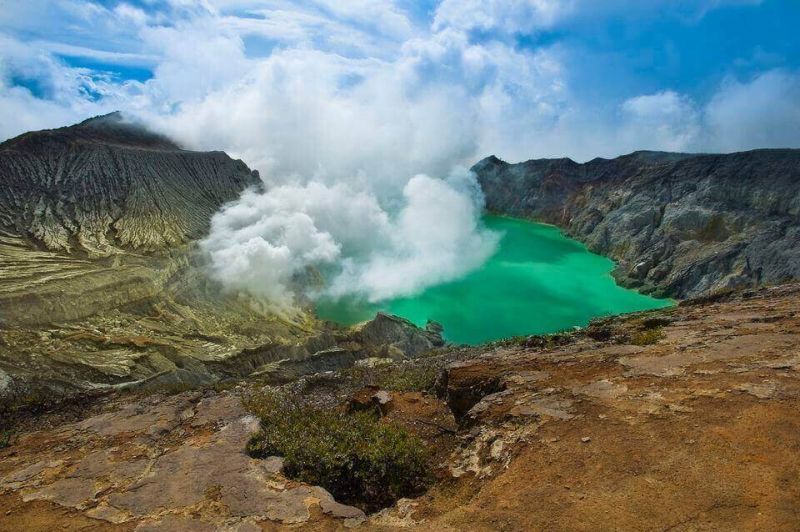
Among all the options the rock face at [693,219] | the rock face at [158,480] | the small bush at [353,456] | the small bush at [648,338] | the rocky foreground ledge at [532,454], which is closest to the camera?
the rocky foreground ledge at [532,454]

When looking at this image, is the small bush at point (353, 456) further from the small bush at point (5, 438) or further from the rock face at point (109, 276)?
the rock face at point (109, 276)

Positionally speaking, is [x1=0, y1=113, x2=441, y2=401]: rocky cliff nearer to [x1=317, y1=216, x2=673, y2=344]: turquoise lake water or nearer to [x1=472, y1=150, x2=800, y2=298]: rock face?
[x1=317, y1=216, x2=673, y2=344]: turquoise lake water

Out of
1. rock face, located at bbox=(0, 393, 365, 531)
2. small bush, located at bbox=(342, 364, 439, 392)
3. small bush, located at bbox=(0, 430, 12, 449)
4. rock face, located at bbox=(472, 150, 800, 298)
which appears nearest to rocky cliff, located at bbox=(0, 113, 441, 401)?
small bush, located at bbox=(0, 430, 12, 449)

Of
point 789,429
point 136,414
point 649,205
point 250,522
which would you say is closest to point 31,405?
point 136,414

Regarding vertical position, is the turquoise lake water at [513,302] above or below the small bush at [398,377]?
below

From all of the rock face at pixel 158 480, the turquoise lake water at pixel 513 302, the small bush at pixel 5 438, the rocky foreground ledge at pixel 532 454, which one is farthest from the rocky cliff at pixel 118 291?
the rocky foreground ledge at pixel 532 454

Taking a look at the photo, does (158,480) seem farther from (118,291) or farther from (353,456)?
(118,291)

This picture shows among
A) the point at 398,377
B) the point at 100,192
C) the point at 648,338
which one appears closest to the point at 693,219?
the point at 648,338
